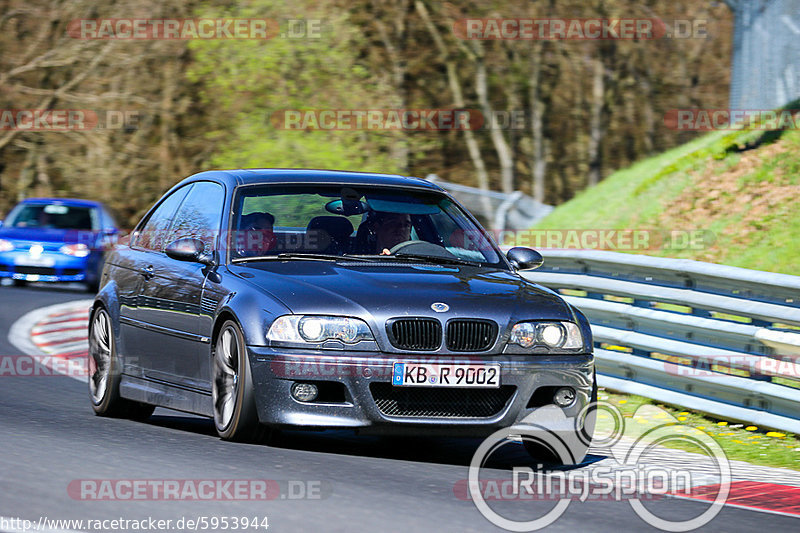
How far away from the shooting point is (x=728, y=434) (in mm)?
9609

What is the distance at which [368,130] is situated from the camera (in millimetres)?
32906

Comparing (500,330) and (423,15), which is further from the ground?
(423,15)

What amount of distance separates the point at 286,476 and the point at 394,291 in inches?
51.1

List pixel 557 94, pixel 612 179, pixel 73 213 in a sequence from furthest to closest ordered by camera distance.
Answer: pixel 557 94 < pixel 73 213 < pixel 612 179

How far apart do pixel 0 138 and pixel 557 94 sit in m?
14.5

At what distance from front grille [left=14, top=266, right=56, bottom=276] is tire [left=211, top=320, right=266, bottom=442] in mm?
15807

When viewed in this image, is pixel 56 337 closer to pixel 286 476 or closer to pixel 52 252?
pixel 52 252

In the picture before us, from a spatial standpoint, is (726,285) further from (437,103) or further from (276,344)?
(437,103)

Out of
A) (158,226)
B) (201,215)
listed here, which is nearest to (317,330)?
(201,215)

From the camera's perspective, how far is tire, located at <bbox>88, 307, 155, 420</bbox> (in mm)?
9445

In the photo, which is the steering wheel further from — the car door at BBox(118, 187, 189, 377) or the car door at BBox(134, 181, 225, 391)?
the car door at BBox(118, 187, 189, 377)

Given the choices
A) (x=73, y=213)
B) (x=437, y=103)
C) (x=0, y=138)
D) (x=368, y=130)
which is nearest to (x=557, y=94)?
(x=437, y=103)

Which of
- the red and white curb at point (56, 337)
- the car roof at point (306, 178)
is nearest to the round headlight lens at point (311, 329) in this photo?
the car roof at point (306, 178)

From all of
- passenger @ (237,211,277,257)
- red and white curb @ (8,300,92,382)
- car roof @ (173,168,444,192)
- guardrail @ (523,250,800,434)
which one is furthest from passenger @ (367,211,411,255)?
red and white curb @ (8,300,92,382)
